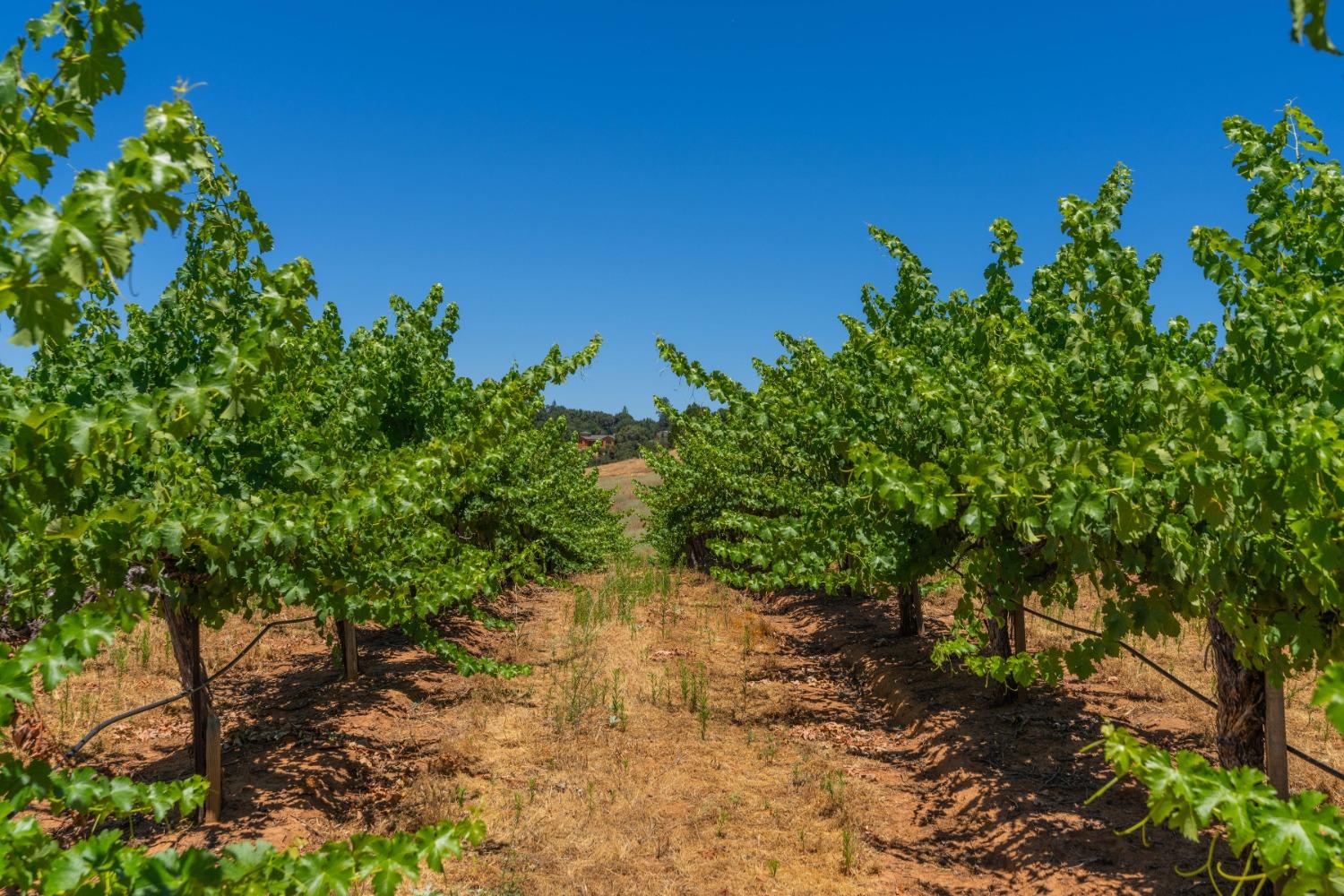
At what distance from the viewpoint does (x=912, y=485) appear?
4.77 meters

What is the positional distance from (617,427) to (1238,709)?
342ft

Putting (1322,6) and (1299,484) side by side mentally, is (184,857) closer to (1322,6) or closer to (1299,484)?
(1322,6)

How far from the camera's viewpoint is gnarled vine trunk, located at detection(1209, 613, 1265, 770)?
5.45 metres

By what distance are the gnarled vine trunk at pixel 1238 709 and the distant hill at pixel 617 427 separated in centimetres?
7846

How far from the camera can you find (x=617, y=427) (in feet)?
357

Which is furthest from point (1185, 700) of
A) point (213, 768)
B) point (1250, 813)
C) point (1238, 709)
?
point (213, 768)

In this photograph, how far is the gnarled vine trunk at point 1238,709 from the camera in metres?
5.45

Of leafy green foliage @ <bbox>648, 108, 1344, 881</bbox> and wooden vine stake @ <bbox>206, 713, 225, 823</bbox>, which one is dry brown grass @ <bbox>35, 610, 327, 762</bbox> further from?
leafy green foliage @ <bbox>648, 108, 1344, 881</bbox>

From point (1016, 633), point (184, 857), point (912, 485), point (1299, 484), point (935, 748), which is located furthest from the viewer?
point (1016, 633)

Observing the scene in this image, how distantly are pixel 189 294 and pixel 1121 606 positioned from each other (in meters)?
6.97

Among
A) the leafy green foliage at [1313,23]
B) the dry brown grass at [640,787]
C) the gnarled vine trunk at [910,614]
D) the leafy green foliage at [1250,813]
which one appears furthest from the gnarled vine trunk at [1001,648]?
the leafy green foliage at [1313,23]

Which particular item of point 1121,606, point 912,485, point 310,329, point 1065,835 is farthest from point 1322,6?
point 310,329

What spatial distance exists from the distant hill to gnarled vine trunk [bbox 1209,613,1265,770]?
78.5 m

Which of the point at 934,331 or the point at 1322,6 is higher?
the point at 934,331
